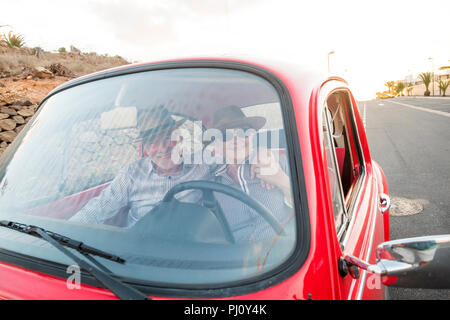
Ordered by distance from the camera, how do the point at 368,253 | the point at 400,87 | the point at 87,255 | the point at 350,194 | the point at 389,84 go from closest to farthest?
the point at 87,255 < the point at 368,253 < the point at 350,194 < the point at 400,87 < the point at 389,84

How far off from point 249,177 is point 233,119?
312 millimetres

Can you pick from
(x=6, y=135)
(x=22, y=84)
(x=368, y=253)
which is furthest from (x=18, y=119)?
(x=368, y=253)

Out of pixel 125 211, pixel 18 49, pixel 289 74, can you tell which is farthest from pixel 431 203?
pixel 18 49

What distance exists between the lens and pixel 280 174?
45.9 inches

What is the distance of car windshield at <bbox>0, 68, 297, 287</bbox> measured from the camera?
41.4 inches

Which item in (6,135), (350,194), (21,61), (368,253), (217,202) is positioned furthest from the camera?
(21,61)

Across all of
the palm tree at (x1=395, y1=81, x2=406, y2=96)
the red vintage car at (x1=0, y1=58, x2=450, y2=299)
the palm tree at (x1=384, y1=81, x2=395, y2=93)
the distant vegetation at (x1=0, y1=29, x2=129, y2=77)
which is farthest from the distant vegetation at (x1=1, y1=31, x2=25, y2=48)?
the palm tree at (x1=384, y1=81, x2=395, y2=93)

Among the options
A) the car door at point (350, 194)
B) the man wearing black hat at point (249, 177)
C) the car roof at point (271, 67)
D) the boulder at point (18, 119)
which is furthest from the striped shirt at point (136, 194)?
the boulder at point (18, 119)

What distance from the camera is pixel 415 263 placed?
933 mm

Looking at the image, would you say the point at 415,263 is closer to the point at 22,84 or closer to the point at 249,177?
the point at 249,177

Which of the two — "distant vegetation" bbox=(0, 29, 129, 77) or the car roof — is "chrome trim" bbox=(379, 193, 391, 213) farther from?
"distant vegetation" bbox=(0, 29, 129, 77)
